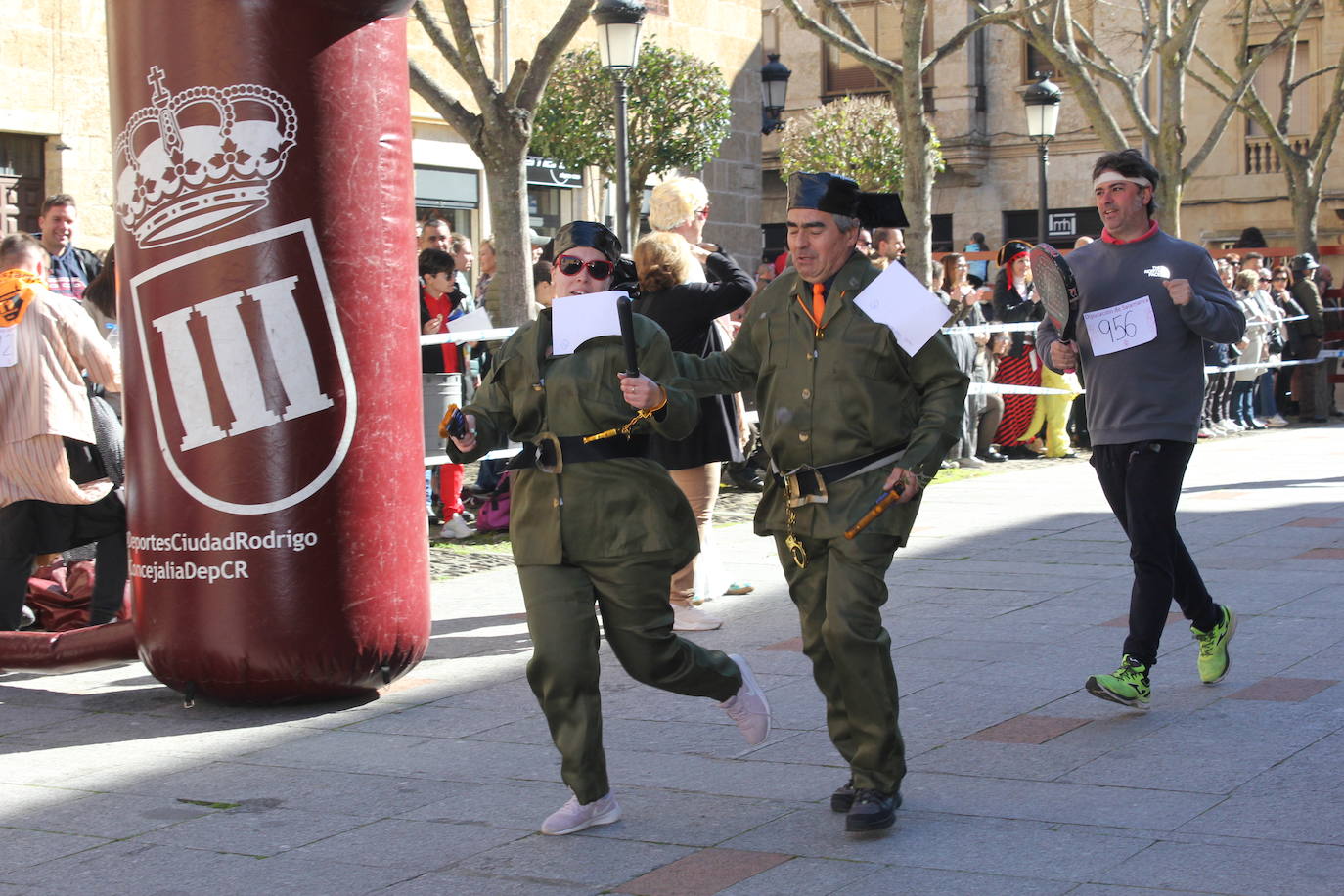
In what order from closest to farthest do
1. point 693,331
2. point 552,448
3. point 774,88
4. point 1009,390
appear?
point 552,448, point 693,331, point 1009,390, point 774,88

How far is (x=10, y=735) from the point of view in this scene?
6488mm

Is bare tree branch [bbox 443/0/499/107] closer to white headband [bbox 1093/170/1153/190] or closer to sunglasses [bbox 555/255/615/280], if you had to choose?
white headband [bbox 1093/170/1153/190]

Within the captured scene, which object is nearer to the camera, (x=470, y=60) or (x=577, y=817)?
(x=577, y=817)

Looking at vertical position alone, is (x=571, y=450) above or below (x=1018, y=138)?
below

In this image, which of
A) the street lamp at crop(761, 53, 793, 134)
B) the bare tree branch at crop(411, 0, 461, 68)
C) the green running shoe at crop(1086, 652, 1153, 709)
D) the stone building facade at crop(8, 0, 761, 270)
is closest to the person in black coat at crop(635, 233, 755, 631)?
the green running shoe at crop(1086, 652, 1153, 709)

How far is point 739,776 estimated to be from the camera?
558cm

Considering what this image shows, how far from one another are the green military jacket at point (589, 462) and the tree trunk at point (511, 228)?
773 cm

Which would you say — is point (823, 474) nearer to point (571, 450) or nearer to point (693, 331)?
point (571, 450)

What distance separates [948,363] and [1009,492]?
28.4 ft

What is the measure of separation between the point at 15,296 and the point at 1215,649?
5070 millimetres

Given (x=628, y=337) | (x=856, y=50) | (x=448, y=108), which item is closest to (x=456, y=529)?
(x=448, y=108)

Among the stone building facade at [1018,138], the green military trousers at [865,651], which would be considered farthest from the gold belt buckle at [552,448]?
the stone building facade at [1018,138]

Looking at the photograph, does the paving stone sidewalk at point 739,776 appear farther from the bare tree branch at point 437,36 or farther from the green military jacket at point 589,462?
the bare tree branch at point 437,36

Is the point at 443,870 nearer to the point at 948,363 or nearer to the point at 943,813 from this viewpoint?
the point at 943,813
